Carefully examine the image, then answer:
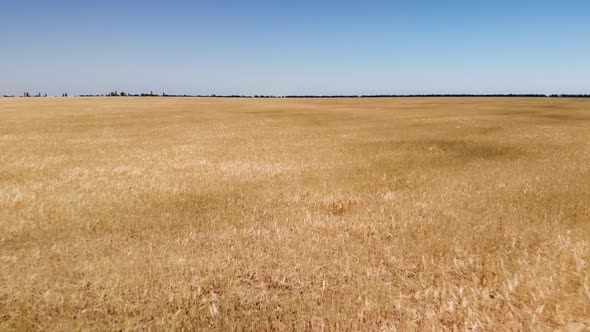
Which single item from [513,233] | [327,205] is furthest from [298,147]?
[513,233]

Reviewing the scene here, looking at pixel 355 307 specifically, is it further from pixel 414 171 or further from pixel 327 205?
pixel 414 171

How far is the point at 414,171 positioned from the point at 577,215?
18.1 ft

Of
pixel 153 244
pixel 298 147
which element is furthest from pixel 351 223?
pixel 298 147

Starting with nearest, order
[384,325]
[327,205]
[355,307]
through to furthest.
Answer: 1. [384,325]
2. [355,307]
3. [327,205]

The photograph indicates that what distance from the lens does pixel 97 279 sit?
5.22 meters

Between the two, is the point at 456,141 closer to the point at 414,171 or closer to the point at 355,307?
the point at 414,171

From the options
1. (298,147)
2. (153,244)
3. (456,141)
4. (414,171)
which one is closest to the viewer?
(153,244)

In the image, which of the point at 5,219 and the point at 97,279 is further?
the point at 5,219

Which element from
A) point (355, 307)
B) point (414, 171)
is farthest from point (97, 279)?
point (414, 171)

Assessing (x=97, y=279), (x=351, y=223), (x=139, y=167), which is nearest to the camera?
(x=97, y=279)

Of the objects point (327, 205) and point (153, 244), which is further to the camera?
point (327, 205)

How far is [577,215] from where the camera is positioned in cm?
780

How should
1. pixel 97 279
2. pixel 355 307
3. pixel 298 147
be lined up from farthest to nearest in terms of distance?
pixel 298 147 → pixel 97 279 → pixel 355 307

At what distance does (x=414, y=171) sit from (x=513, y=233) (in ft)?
20.6
